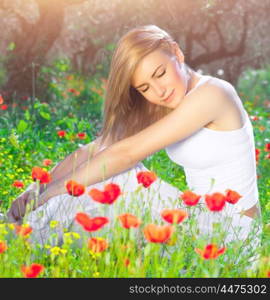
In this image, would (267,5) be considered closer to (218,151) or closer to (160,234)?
(218,151)

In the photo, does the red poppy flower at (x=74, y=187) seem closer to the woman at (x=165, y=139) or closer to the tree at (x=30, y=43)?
the woman at (x=165, y=139)

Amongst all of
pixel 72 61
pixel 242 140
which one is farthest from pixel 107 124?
pixel 72 61

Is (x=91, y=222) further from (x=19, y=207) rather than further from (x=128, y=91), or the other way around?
(x=128, y=91)

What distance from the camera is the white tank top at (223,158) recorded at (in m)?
3.08

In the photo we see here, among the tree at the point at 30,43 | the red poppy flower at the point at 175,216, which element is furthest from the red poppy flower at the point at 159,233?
the tree at the point at 30,43

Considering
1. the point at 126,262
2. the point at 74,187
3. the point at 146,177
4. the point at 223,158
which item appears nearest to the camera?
the point at 126,262

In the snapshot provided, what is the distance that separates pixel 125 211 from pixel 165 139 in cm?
40

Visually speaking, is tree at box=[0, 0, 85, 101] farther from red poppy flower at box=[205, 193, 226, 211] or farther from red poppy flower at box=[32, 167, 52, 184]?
red poppy flower at box=[205, 193, 226, 211]

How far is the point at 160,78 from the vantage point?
9.53 feet

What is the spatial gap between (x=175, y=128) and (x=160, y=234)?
3.36ft

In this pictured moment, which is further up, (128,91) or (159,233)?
(128,91)

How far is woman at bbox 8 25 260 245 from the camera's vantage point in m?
2.88

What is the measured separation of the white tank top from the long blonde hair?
9.1 inches

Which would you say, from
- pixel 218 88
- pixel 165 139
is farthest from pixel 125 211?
pixel 218 88
